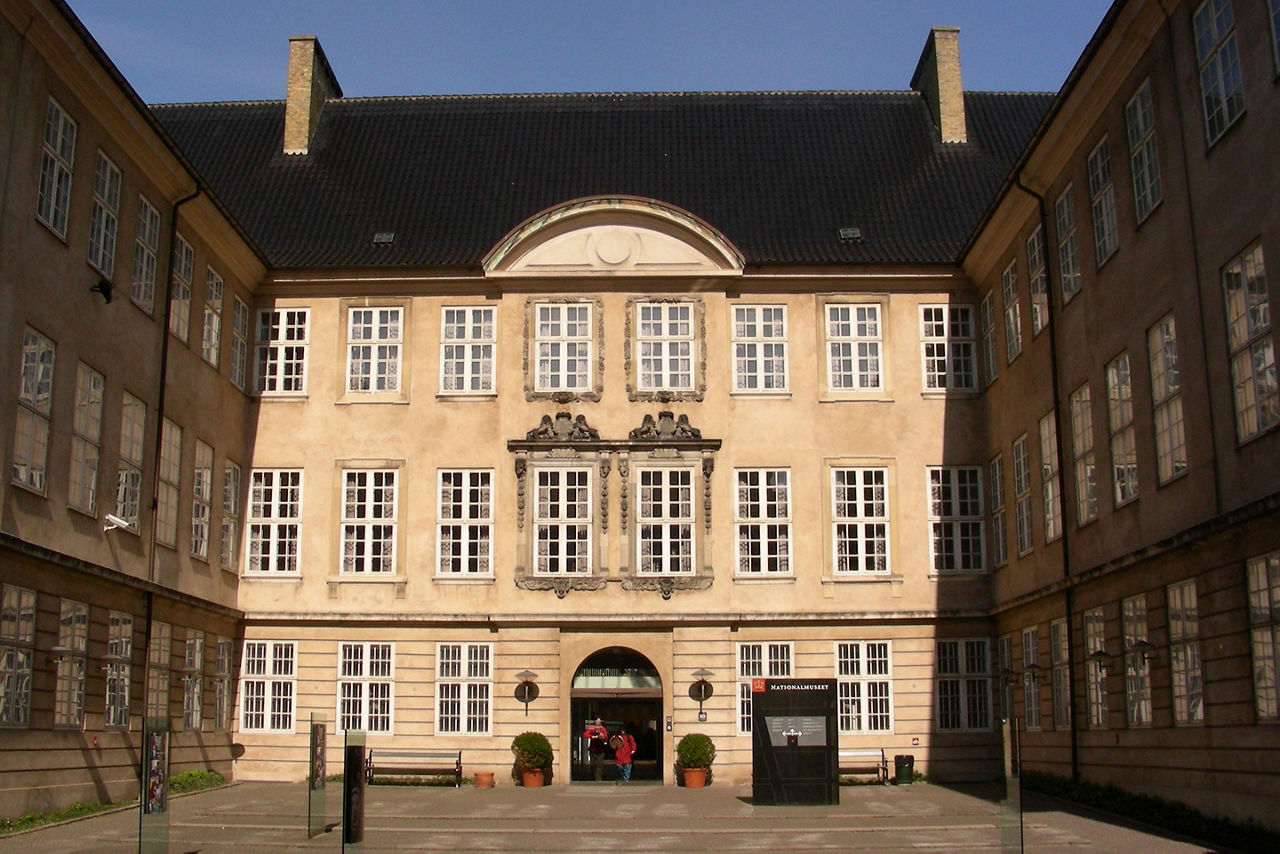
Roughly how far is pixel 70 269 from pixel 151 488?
4.88 meters

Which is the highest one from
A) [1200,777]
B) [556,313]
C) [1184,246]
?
[556,313]

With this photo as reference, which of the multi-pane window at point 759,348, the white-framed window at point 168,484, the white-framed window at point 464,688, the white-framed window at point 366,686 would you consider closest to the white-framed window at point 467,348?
the multi-pane window at point 759,348

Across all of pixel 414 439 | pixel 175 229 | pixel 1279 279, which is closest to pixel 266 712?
pixel 414 439

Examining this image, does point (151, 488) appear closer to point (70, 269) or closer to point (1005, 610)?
point (70, 269)

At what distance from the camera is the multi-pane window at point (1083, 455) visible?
81.1 feet

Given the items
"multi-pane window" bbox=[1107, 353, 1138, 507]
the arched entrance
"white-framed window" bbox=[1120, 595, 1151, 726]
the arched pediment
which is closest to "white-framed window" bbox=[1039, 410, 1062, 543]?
"multi-pane window" bbox=[1107, 353, 1138, 507]

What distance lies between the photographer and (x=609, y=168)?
121 feet

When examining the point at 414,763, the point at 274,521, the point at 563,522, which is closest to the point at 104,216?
the point at 274,521

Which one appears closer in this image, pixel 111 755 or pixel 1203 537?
pixel 1203 537

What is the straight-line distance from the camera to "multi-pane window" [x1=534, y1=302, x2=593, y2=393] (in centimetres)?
3231

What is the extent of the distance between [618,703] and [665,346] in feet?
26.3

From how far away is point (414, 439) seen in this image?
32.2 meters

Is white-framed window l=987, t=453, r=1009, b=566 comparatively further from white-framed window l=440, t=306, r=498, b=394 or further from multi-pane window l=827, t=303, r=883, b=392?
white-framed window l=440, t=306, r=498, b=394

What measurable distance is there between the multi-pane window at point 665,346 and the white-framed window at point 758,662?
5.95 metres
